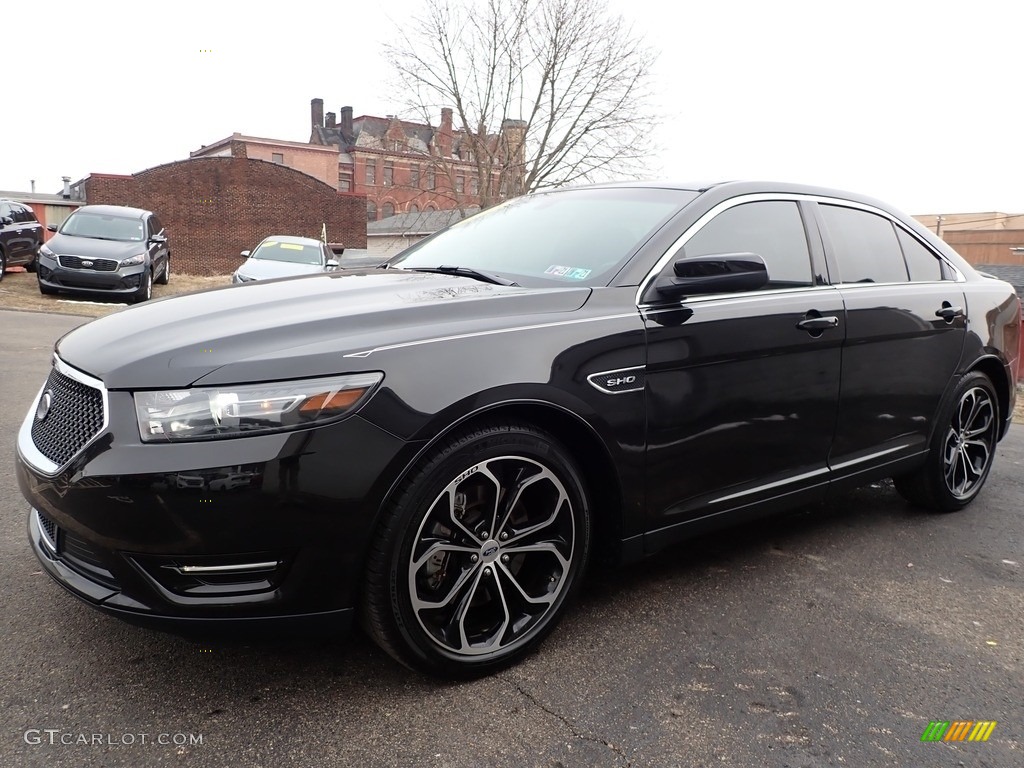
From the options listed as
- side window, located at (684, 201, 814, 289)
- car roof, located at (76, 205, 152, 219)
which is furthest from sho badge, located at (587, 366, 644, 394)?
car roof, located at (76, 205, 152, 219)

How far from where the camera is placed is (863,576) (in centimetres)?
354

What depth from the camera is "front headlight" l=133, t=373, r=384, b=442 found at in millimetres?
2113

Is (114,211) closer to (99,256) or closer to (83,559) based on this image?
(99,256)

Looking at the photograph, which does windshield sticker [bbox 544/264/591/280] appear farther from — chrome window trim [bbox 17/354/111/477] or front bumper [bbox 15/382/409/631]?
chrome window trim [bbox 17/354/111/477]

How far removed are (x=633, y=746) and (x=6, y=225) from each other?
60.5 ft

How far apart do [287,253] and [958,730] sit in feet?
46.9

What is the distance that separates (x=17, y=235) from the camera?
1709 cm

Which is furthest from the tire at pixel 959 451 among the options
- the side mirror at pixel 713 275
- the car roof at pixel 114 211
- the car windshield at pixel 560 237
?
the car roof at pixel 114 211

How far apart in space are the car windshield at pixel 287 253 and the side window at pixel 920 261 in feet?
40.4

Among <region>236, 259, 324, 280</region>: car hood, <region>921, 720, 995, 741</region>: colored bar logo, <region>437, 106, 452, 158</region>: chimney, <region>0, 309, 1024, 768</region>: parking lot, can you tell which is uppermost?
<region>437, 106, 452, 158</region>: chimney

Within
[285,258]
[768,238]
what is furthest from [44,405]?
[285,258]

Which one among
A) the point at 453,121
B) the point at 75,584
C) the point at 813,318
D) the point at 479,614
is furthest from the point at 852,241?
the point at 453,121

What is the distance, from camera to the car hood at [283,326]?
2.19 meters

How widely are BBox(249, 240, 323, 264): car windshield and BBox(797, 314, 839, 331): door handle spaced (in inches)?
499
